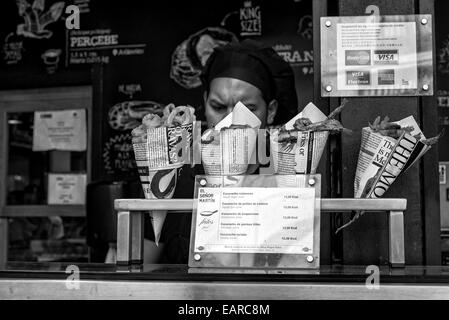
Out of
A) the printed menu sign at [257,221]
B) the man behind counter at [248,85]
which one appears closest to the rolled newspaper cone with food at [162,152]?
the printed menu sign at [257,221]

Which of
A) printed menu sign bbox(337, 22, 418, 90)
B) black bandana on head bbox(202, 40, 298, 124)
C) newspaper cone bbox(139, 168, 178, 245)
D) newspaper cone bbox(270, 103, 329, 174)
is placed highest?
black bandana on head bbox(202, 40, 298, 124)

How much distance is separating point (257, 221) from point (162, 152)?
0.30m

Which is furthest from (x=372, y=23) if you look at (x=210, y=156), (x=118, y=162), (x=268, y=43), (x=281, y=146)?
(x=118, y=162)

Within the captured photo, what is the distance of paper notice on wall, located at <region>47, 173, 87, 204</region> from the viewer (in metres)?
4.54

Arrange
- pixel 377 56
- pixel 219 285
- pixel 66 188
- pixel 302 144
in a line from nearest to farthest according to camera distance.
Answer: pixel 219 285 → pixel 302 144 → pixel 377 56 → pixel 66 188

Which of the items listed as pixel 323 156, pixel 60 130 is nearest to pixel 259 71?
pixel 323 156

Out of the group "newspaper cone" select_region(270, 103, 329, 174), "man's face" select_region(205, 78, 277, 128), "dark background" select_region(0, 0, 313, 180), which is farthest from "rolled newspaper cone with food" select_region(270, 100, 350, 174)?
"dark background" select_region(0, 0, 313, 180)

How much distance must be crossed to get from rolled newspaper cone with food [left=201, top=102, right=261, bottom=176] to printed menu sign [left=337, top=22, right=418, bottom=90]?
1.10 ft

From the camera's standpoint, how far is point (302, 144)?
1385 millimetres

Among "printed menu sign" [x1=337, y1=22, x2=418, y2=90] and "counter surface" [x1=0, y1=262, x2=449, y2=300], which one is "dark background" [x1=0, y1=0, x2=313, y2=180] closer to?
"printed menu sign" [x1=337, y1=22, x2=418, y2=90]

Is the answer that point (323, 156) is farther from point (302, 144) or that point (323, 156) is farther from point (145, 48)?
point (145, 48)

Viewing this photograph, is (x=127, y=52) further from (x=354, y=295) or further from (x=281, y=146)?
(x=354, y=295)

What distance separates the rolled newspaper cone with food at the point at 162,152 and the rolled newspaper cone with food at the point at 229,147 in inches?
2.3
